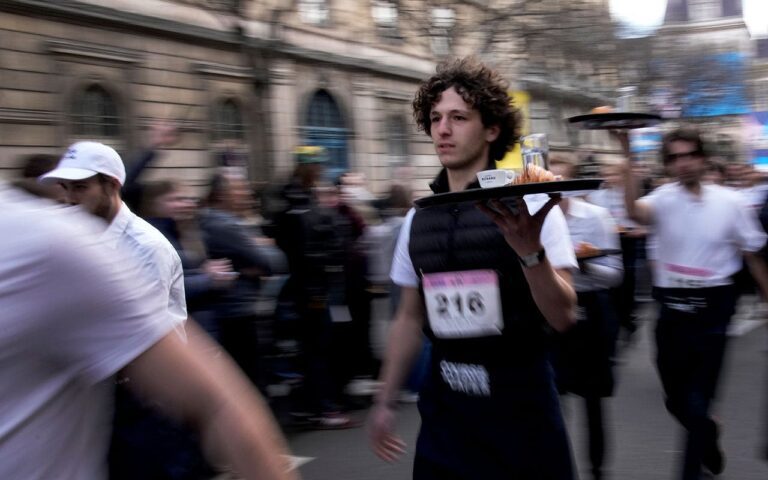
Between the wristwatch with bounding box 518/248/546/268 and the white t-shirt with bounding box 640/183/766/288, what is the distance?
105 inches

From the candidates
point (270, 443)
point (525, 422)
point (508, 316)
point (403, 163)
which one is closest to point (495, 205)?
point (508, 316)

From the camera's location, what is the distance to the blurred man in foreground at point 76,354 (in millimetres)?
1363

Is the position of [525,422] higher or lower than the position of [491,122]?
lower

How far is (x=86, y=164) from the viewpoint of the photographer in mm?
3523

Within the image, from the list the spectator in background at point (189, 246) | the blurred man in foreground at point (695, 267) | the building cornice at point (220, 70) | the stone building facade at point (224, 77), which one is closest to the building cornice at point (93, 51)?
Result: the stone building facade at point (224, 77)

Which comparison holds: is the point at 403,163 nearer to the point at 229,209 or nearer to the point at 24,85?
the point at 24,85

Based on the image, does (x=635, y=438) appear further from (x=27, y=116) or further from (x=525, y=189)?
(x=27, y=116)

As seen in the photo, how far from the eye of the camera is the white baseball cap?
11.5ft

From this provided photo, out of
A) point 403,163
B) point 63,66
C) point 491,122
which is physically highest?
point 63,66

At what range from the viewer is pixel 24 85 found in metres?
14.9

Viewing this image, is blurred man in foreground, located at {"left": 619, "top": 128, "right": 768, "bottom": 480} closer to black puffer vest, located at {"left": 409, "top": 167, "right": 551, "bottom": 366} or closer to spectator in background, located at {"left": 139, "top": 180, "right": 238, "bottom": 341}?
black puffer vest, located at {"left": 409, "top": 167, "right": 551, "bottom": 366}

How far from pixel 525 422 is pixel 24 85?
13935 millimetres

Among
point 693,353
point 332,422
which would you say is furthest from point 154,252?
point 332,422

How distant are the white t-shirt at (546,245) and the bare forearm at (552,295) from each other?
120 mm
